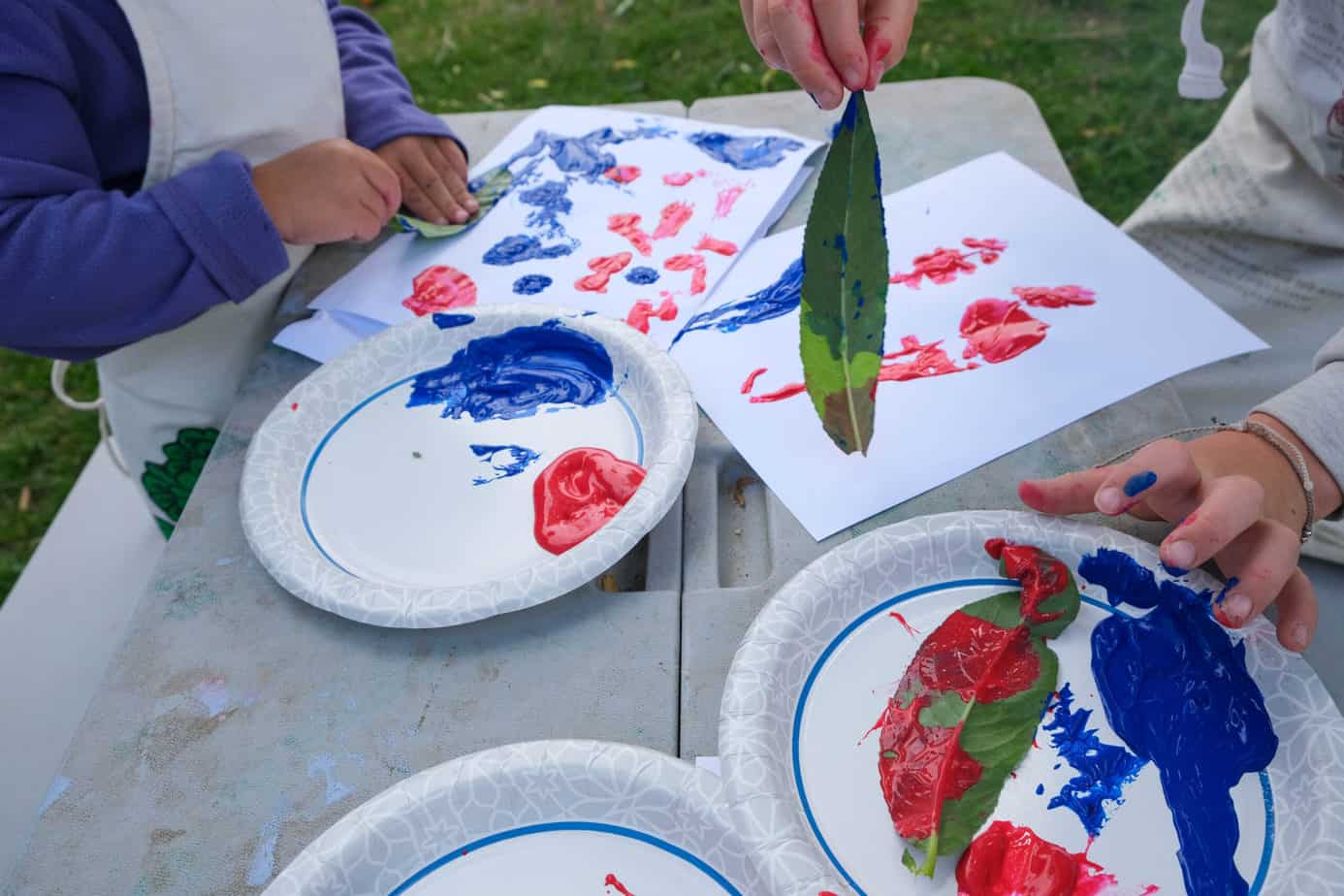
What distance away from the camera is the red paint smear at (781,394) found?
0.82m

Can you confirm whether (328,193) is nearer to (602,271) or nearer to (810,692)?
(602,271)

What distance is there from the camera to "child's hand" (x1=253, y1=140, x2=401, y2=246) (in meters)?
0.95

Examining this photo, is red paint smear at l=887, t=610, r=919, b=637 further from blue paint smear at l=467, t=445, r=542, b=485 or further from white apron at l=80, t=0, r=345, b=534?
white apron at l=80, t=0, r=345, b=534

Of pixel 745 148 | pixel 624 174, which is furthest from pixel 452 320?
pixel 745 148

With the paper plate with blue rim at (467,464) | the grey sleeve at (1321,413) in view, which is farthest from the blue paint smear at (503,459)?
the grey sleeve at (1321,413)

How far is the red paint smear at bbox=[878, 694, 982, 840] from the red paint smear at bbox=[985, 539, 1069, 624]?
0.32ft

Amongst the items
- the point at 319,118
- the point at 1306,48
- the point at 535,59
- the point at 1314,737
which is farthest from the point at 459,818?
the point at 535,59

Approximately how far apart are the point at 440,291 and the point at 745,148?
37cm

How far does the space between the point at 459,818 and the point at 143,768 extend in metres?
0.21

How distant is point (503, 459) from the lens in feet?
2.55

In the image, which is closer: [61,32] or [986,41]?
[61,32]

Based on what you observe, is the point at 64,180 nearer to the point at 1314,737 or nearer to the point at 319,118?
the point at 319,118

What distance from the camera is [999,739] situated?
0.58 metres

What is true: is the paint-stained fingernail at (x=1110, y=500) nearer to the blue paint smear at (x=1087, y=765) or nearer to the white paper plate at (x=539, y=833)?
the blue paint smear at (x=1087, y=765)
